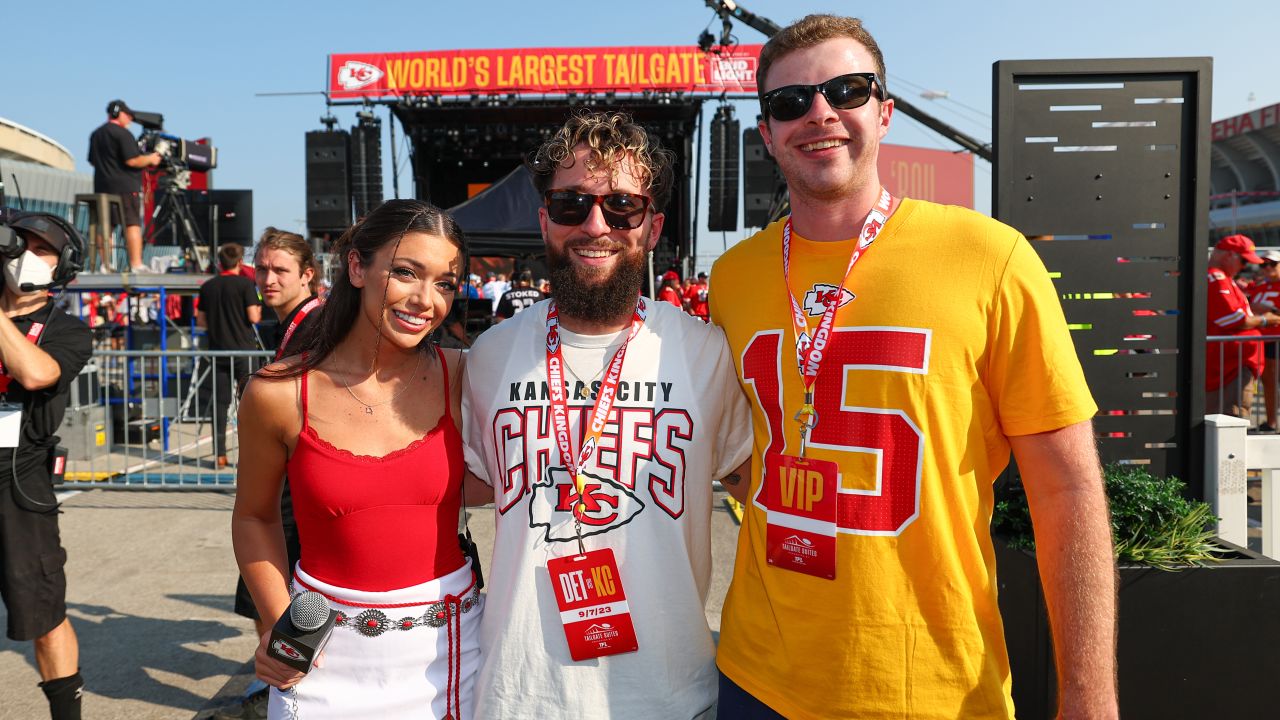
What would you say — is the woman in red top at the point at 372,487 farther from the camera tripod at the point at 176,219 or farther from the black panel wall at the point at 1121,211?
the camera tripod at the point at 176,219

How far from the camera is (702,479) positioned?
73.1 inches

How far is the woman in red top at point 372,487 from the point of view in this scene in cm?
179

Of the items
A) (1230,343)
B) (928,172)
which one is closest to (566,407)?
(1230,343)

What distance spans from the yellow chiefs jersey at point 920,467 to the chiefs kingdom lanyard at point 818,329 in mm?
21

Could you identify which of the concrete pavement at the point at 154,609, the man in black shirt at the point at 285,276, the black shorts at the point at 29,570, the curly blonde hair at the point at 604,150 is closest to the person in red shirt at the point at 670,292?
the concrete pavement at the point at 154,609

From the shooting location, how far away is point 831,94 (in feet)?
5.88

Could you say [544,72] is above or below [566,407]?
above

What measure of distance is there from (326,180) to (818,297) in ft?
51.5

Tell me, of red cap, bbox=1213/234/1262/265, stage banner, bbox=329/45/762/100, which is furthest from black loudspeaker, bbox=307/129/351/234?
red cap, bbox=1213/234/1262/265

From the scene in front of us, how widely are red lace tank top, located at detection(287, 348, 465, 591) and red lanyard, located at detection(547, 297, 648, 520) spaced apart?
1.06ft

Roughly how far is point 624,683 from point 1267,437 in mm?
3854

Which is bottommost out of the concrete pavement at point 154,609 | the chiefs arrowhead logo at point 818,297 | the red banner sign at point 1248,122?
the concrete pavement at point 154,609

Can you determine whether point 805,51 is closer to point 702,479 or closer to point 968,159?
point 702,479

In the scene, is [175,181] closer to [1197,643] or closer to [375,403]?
[375,403]
